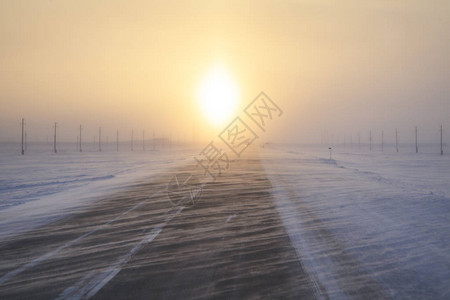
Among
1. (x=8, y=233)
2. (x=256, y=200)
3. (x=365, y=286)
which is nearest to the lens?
(x=365, y=286)

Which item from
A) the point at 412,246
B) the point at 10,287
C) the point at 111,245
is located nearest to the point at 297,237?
the point at 412,246

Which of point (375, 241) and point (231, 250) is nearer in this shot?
point (231, 250)

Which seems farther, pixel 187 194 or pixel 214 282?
pixel 187 194

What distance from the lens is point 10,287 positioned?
4504mm

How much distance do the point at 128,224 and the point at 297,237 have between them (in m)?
4.32

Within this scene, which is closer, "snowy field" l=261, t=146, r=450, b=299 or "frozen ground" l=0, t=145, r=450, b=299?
"frozen ground" l=0, t=145, r=450, b=299

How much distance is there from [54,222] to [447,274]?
8880mm

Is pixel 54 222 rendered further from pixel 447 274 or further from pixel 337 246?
pixel 447 274

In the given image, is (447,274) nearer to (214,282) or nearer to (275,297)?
(275,297)

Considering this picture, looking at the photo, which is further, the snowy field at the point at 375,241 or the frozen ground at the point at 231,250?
the snowy field at the point at 375,241

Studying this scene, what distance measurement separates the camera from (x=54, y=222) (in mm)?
8750

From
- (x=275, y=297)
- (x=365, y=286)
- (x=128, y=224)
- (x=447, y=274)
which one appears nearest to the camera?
(x=275, y=297)

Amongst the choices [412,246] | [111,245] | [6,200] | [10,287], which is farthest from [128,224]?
[6,200]

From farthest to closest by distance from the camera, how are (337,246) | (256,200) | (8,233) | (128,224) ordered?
(256,200) → (128,224) → (8,233) → (337,246)
